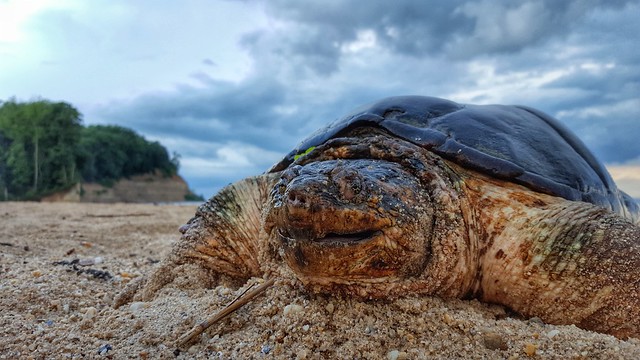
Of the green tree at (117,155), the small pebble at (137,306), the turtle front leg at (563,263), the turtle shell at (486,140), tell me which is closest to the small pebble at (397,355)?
the turtle front leg at (563,263)

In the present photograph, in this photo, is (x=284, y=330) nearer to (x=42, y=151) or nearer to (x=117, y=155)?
(x=42, y=151)

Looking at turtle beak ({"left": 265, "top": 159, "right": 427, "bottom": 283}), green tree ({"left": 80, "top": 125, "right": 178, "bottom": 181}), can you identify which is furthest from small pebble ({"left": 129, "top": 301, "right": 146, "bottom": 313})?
green tree ({"left": 80, "top": 125, "right": 178, "bottom": 181})

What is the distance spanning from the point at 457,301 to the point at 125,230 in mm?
6395

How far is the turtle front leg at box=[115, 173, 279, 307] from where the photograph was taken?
357 centimetres

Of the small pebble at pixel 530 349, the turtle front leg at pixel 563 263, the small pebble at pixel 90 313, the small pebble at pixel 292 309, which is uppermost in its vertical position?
the turtle front leg at pixel 563 263

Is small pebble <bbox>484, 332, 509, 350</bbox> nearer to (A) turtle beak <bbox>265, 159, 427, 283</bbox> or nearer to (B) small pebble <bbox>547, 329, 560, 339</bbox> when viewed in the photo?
(B) small pebble <bbox>547, 329, 560, 339</bbox>

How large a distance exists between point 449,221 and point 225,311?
120 centimetres

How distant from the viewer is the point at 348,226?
2.22 meters

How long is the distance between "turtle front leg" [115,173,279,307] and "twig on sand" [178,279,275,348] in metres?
0.87

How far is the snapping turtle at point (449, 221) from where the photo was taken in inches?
89.0

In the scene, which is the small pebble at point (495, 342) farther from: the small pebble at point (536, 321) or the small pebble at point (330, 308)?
the small pebble at point (330, 308)

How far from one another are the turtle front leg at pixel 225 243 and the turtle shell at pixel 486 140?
340mm

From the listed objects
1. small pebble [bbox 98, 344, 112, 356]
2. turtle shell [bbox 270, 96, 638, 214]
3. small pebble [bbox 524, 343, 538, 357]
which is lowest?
small pebble [bbox 98, 344, 112, 356]

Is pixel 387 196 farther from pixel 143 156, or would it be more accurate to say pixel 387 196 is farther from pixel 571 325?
pixel 143 156
